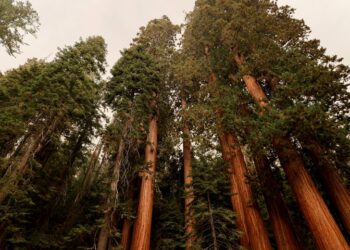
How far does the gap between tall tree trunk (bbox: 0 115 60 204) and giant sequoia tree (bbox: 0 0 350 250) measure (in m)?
0.05

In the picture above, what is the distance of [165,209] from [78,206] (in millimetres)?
3778

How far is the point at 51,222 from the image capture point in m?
10.7

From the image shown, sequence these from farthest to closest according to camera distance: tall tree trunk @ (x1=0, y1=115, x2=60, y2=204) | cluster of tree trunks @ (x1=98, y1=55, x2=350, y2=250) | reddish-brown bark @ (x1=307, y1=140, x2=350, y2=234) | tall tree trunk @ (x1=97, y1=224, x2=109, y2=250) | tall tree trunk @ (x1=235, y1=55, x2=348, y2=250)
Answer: tall tree trunk @ (x1=0, y1=115, x2=60, y2=204), tall tree trunk @ (x1=97, y1=224, x2=109, y2=250), reddish-brown bark @ (x1=307, y1=140, x2=350, y2=234), cluster of tree trunks @ (x1=98, y1=55, x2=350, y2=250), tall tree trunk @ (x1=235, y1=55, x2=348, y2=250)

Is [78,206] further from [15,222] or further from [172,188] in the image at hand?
[172,188]

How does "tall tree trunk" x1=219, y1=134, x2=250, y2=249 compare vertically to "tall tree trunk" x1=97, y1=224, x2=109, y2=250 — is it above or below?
above

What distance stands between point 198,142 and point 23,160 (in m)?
6.17

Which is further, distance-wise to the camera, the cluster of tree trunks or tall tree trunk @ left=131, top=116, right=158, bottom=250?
tall tree trunk @ left=131, top=116, right=158, bottom=250

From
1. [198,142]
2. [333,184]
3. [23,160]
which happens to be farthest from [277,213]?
[23,160]

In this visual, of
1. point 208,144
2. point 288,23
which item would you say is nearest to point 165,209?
point 208,144

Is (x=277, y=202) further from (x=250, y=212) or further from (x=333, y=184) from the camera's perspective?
(x=333, y=184)

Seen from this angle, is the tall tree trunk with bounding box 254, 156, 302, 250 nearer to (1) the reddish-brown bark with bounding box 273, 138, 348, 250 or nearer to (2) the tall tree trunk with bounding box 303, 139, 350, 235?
(1) the reddish-brown bark with bounding box 273, 138, 348, 250

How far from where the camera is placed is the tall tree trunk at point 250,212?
20.9 feet

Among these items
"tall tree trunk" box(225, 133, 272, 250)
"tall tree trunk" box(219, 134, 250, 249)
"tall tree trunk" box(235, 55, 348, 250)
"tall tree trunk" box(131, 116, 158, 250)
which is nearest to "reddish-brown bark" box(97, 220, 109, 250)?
"tall tree trunk" box(131, 116, 158, 250)

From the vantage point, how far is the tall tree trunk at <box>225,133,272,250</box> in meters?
6.36
